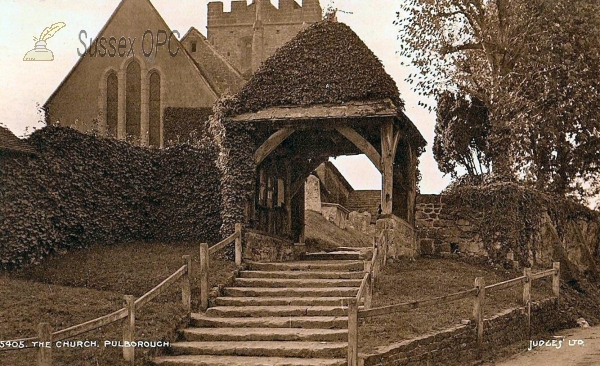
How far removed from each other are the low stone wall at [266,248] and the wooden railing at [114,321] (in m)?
3.54

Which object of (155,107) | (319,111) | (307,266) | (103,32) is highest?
(103,32)

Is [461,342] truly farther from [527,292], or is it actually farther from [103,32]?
[103,32]

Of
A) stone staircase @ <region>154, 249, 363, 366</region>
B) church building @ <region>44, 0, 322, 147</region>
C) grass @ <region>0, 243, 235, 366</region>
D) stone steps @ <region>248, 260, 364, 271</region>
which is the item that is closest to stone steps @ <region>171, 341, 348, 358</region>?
stone staircase @ <region>154, 249, 363, 366</region>

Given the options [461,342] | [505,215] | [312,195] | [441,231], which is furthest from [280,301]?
[312,195]

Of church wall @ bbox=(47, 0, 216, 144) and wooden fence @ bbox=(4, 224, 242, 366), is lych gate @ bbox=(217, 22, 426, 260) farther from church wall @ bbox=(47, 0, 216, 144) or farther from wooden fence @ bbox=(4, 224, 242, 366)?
church wall @ bbox=(47, 0, 216, 144)

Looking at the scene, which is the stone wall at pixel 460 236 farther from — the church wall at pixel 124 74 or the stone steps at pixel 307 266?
the church wall at pixel 124 74

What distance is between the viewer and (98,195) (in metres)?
18.4

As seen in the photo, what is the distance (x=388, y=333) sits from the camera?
12227 mm

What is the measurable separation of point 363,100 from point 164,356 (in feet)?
24.7

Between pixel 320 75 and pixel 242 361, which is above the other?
pixel 320 75

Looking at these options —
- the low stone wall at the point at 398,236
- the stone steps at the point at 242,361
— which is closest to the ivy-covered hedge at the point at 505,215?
the low stone wall at the point at 398,236

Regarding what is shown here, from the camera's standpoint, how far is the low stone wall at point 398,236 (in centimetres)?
1750

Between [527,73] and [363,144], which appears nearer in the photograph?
A: [363,144]

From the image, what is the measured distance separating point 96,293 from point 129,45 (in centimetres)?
1757
